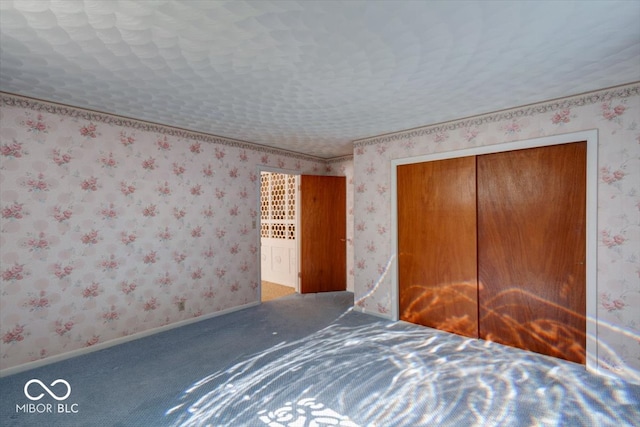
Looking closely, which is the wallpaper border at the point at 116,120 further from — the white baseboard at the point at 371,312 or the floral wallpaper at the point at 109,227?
the white baseboard at the point at 371,312

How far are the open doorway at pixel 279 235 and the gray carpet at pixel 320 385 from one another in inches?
79.3

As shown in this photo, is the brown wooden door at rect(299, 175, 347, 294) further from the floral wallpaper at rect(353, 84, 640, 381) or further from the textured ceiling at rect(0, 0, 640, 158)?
the floral wallpaper at rect(353, 84, 640, 381)

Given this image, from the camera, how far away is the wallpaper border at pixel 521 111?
2.38 m

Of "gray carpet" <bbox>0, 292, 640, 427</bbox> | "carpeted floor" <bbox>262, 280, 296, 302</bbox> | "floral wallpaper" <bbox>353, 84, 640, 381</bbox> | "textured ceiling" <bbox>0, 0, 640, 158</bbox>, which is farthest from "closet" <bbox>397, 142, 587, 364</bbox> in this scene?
"carpeted floor" <bbox>262, 280, 296, 302</bbox>

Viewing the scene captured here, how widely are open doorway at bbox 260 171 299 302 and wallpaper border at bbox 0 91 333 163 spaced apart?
0.96 meters

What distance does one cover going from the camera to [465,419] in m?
1.93

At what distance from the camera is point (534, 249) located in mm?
2785

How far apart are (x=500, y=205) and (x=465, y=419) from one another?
1.90m

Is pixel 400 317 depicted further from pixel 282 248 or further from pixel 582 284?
pixel 282 248

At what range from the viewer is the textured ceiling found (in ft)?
4.86

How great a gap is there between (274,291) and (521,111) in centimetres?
412

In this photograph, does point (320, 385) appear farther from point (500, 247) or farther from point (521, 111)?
point (521, 111)

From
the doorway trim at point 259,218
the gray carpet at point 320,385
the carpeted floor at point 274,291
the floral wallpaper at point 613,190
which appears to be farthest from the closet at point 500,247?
the carpeted floor at point 274,291

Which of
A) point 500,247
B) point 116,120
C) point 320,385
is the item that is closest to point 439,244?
point 500,247
